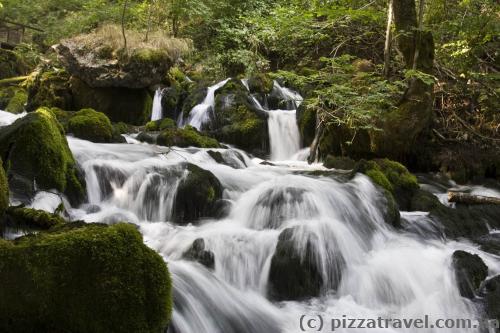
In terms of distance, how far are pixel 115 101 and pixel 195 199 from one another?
24.9 feet

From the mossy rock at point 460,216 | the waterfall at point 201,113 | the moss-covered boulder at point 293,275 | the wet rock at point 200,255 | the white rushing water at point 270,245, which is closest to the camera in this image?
the white rushing water at point 270,245

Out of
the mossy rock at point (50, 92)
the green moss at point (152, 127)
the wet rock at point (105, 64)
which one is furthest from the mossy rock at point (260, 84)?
the mossy rock at point (50, 92)

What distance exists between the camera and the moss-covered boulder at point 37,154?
5.36 meters

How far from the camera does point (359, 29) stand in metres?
10.6

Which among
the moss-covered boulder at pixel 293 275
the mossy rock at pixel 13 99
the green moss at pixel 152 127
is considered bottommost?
the moss-covered boulder at pixel 293 275

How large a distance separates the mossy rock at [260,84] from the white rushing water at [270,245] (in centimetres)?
635

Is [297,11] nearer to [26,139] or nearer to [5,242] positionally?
[26,139]

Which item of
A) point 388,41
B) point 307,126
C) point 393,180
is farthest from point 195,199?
point 307,126

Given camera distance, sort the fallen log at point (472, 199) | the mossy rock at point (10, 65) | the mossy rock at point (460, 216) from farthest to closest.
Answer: the mossy rock at point (10, 65)
the fallen log at point (472, 199)
the mossy rock at point (460, 216)

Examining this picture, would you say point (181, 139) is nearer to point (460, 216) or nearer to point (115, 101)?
point (115, 101)

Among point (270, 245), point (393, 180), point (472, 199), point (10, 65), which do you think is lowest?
point (270, 245)

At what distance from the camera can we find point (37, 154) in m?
5.50

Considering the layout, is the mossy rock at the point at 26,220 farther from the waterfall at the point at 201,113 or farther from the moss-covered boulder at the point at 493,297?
the waterfall at the point at 201,113

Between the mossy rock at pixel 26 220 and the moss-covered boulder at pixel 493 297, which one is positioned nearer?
the mossy rock at pixel 26 220
